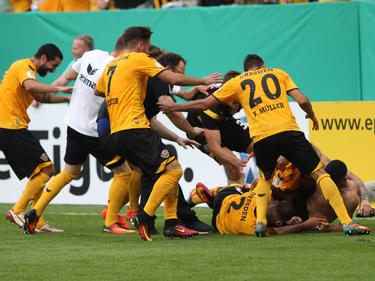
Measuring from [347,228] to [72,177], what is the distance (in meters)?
3.30

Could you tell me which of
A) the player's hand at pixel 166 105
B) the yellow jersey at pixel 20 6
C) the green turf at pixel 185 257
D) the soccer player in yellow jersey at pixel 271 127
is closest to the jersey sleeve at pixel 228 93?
the soccer player in yellow jersey at pixel 271 127

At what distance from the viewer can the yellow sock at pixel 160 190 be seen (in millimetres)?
11055

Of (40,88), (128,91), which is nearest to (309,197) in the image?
(128,91)

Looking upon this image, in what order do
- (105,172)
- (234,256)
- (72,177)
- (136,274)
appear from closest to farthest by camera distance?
(136,274) → (234,256) → (72,177) → (105,172)

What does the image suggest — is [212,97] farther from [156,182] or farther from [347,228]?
[347,228]

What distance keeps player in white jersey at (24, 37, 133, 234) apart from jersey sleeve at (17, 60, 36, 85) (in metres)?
0.54

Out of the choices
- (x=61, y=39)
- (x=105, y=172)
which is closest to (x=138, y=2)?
(x=61, y=39)

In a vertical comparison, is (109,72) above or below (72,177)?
above

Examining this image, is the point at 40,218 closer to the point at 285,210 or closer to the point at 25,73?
the point at 25,73

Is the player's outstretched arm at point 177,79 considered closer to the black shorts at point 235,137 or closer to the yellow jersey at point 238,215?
the yellow jersey at point 238,215

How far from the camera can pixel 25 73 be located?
12258mm

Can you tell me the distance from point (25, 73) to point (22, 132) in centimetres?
71

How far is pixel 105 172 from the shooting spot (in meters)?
15.6

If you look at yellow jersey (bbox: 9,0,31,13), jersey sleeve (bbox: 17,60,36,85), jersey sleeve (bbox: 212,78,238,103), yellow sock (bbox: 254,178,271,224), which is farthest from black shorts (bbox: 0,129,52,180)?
yellow jersey (bbox: 9,0,31,13)
